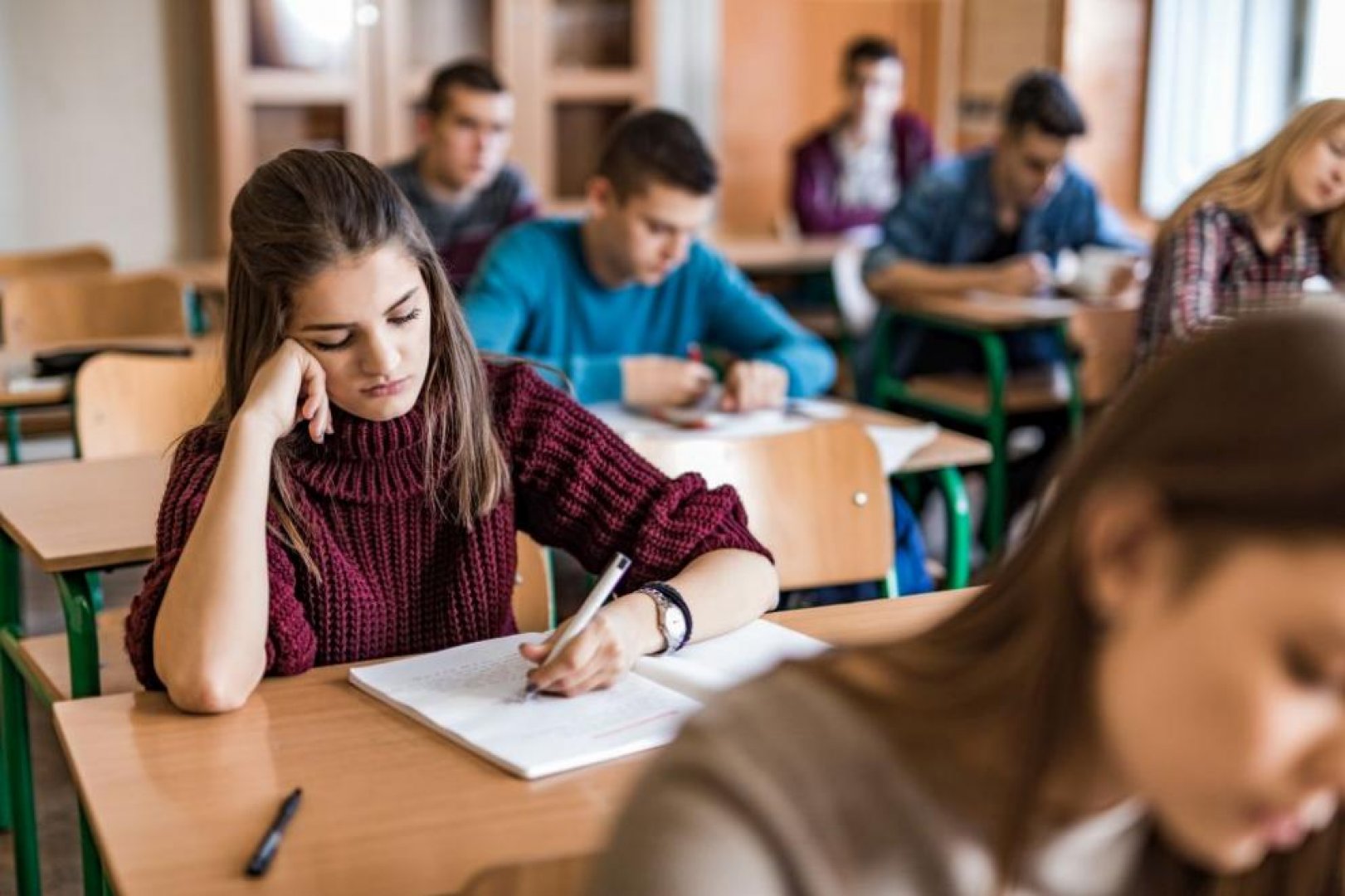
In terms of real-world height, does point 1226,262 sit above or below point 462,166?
below

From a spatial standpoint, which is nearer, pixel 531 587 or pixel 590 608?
pixel 590 608

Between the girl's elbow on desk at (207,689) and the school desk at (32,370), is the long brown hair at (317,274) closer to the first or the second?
the girl's elbow on desk at (207,689)

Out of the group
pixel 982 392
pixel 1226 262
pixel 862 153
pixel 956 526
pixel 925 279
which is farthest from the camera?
pixel 862 153

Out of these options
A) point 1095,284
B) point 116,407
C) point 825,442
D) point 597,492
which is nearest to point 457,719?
point 597,492

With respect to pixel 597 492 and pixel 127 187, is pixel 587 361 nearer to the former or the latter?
pixel 597 492

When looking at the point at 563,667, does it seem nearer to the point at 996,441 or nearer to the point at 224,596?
the point at 224,596

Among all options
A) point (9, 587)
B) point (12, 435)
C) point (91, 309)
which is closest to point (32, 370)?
point (12, 435)

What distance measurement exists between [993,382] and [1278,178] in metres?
1.04

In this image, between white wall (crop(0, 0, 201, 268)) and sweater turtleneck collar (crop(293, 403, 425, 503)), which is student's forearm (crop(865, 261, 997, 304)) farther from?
sweater turtleneck collar (crop(293, 403, 425, 503))

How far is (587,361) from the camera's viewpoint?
2980 mm

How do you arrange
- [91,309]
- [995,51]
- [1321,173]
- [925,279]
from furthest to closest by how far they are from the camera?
[995,51] < [925,279] < [91,309] < [1321,173]

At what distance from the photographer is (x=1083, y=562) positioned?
0.74m

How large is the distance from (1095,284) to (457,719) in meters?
3.11

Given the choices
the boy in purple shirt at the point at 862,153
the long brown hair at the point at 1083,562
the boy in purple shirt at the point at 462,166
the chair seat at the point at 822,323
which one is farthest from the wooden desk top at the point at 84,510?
the boy in purple shirt at the point at 862,153
